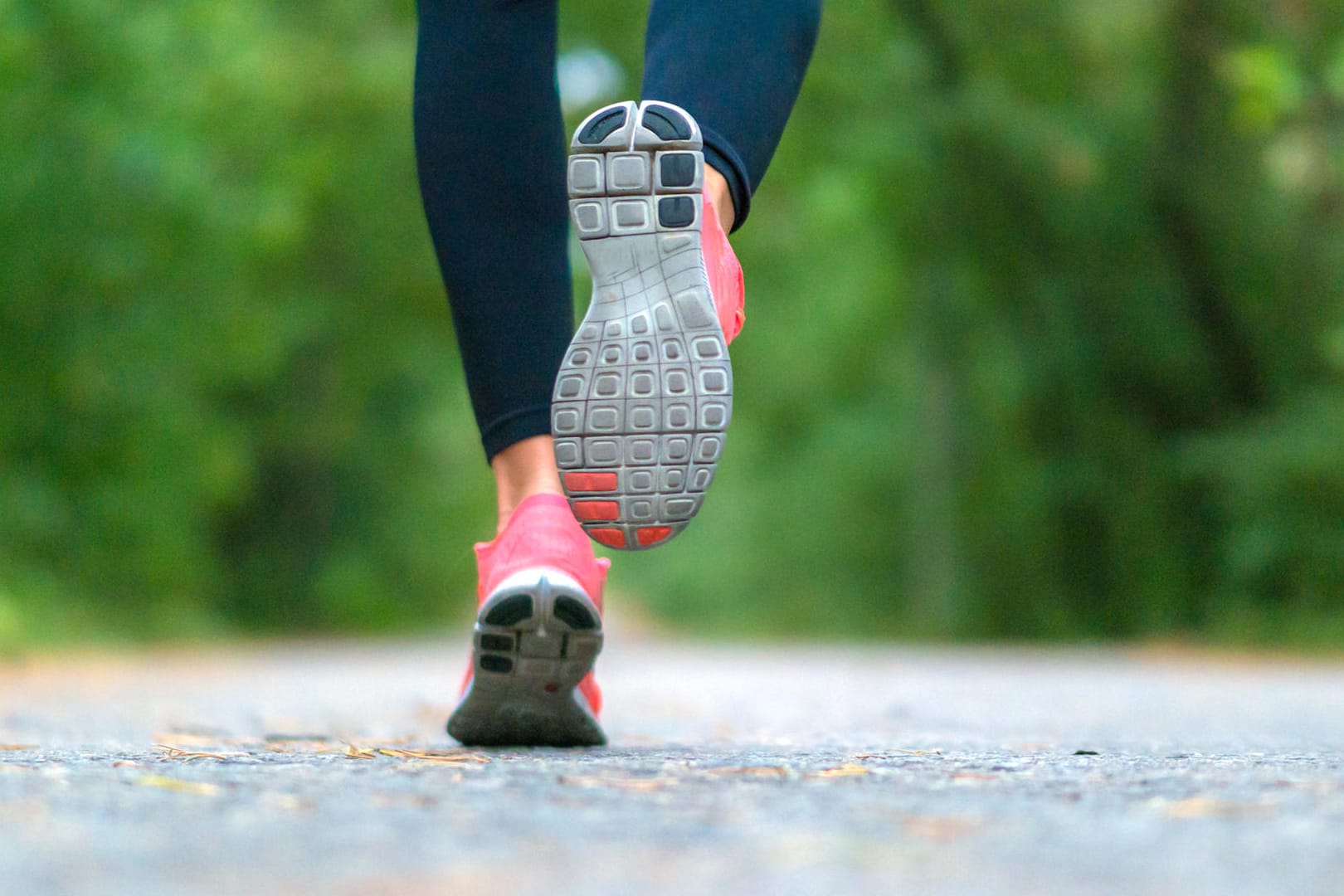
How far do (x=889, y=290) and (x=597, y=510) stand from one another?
12191 mm

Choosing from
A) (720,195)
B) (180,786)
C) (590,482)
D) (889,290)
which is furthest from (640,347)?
(889,290)

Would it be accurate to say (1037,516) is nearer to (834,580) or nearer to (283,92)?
(834,580)

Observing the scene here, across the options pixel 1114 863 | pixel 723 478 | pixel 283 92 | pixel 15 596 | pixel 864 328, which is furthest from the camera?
pixel 723 478

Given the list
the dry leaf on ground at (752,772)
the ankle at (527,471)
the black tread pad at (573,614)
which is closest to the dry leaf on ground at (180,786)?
the dry leaf on ground at (752,772)

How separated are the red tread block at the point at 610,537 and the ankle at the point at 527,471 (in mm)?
274

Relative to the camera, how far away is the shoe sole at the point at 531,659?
5.70ft

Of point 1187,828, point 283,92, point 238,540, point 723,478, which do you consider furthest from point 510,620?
point 723,478

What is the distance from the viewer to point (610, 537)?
1600 mm

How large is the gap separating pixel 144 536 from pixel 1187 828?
10292 millimetres

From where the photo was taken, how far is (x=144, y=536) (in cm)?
1072

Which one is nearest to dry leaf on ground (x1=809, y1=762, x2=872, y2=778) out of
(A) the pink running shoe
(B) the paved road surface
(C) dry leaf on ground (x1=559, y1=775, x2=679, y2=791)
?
(B) the paved road surface

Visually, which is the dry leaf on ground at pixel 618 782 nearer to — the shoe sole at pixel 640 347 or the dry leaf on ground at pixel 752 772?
the dry leaf on ground at pixel 752 772

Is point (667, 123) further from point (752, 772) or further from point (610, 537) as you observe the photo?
point (752, 772)

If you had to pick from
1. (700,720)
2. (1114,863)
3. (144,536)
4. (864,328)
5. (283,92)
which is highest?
(283,92)
